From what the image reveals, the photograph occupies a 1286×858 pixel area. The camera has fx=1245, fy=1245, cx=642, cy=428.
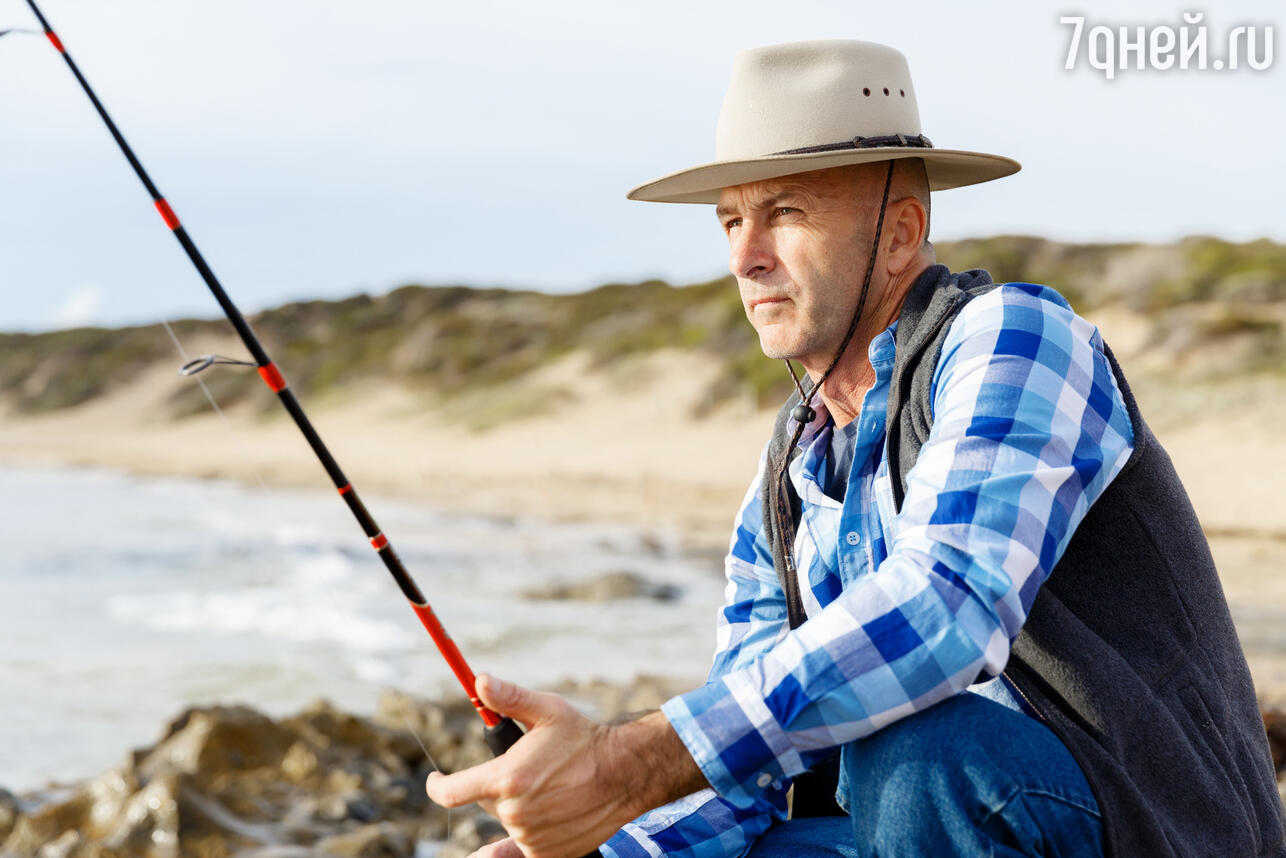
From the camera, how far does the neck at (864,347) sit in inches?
79.7

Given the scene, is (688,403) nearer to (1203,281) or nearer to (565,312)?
(1203,281)

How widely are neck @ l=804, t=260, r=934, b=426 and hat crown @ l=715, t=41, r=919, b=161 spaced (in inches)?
9.4

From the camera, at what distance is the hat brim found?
191 cm

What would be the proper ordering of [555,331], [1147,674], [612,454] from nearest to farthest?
[1147,674], [612,454], [555,331]

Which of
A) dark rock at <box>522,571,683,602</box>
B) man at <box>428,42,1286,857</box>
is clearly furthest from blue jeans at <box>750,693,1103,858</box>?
dark rock at <box>522,571,683,602</box>

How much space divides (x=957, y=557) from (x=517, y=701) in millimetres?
531

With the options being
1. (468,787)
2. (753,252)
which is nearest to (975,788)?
(468,787)

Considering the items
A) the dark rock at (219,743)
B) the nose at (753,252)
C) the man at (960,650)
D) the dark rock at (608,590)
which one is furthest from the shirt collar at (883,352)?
the dark rock at (608,590)

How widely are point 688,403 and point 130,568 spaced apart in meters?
12.1

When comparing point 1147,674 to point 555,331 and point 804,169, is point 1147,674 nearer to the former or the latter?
point 804,169

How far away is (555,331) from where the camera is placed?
36594 mm

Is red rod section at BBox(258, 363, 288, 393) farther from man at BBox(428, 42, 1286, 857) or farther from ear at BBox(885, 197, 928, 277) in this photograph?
ear at BBox(885, 197, 928, 277)

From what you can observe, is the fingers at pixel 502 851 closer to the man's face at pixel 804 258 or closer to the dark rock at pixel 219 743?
the man's face at pixel 804 258

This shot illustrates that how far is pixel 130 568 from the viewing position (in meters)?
14.2
